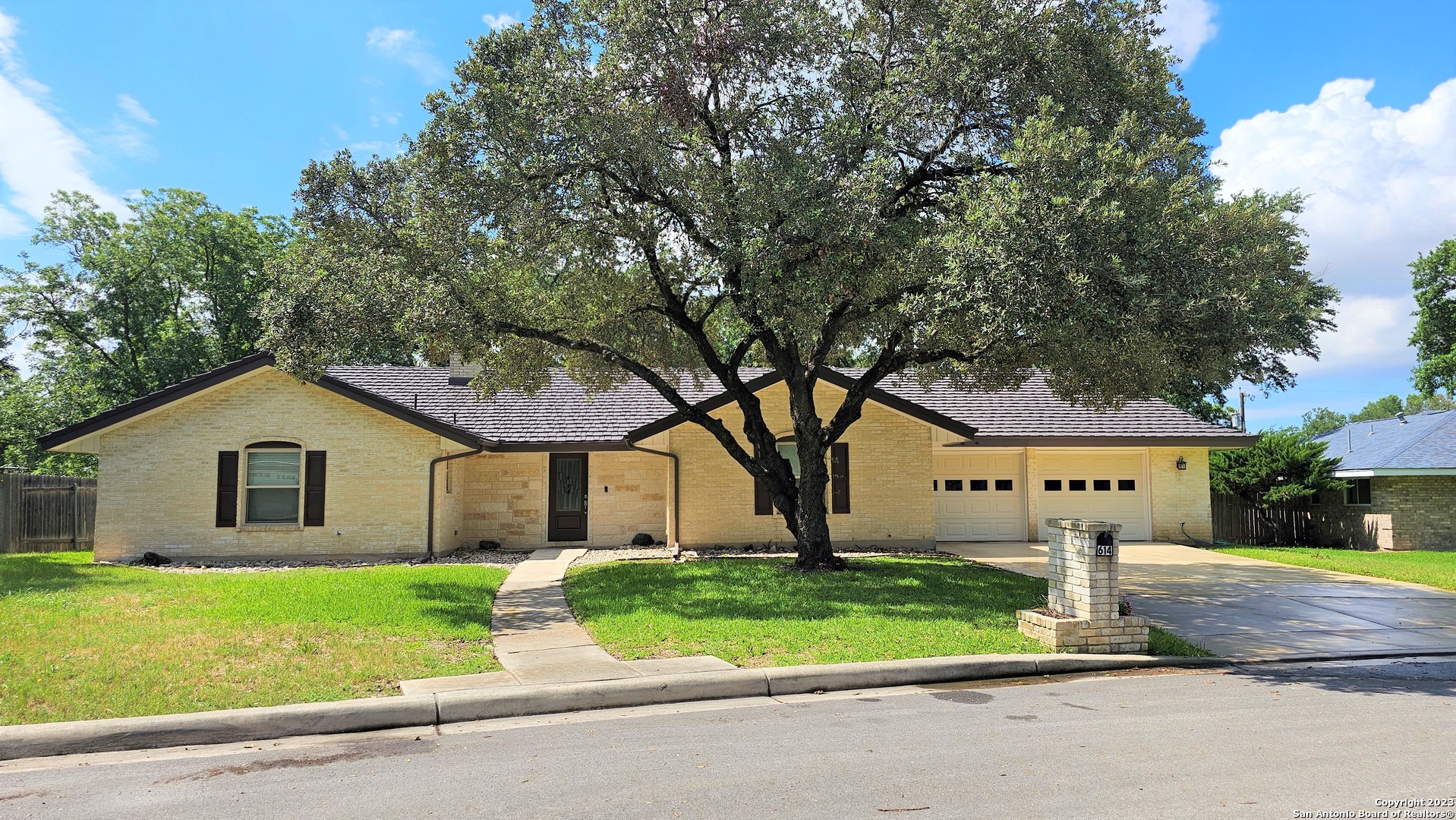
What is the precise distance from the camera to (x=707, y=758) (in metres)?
5.31

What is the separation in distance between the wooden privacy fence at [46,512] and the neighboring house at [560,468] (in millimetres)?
2639

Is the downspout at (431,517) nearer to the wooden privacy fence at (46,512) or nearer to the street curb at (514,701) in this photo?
the wooden privacy fence at (46,512)

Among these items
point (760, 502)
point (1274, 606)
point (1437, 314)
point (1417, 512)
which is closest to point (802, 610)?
point (1274, 606)

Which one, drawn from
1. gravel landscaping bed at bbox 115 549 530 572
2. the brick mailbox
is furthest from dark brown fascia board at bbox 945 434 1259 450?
the brick mailbox

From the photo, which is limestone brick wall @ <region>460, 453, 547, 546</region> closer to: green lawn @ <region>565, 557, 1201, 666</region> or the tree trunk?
green lawn @ <region>565, 557, 1201, 666</region>

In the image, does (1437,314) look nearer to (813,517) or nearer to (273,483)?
(813,517)

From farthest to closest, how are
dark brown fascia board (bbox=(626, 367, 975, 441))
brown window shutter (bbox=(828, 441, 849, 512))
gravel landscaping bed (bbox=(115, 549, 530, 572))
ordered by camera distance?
brown window shutter (bbox=(828, 441, 849, 512)) → dark brown fascia board (bbox=(626, 367, 975, 441)) → gravel landscaping bed (bbox=(115, 549, 530, 572))

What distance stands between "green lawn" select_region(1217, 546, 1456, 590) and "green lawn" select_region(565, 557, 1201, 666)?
7162 mm

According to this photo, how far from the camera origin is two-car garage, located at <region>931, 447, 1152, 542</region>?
20016 millimetres

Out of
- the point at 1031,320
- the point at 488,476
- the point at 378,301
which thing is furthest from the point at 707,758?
the point at 488,476

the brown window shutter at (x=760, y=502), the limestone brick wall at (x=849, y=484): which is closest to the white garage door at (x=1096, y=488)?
the limestone brick wall at (x=849, y=484)

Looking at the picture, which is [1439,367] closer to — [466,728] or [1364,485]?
[1364,485]

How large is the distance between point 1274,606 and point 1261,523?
13627 millimetres

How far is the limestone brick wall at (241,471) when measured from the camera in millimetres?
16219
